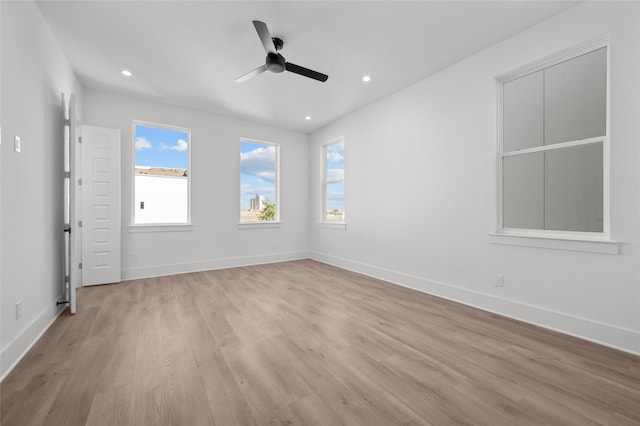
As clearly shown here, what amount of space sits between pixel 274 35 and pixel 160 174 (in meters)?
3.23

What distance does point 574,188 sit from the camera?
2.48 meters

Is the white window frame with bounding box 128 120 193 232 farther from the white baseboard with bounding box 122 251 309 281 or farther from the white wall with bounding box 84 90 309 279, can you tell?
the white baseboard with bounding box 122 251 309 281

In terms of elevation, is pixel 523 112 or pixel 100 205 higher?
pixel 523 112

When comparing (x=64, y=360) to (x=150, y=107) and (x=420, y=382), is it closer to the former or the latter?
(x=420, y=382)

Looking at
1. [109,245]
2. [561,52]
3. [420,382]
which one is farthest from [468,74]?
[109,245]

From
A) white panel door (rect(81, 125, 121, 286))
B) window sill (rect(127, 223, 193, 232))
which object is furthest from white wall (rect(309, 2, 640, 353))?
white panel door (rect(81, 125, 121, 286))

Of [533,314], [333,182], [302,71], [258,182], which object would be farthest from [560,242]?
[258,182]

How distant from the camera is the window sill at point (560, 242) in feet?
7.18

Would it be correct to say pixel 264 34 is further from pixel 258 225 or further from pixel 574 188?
pixel 258 225

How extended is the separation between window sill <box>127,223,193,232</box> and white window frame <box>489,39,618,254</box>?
4.67 metres

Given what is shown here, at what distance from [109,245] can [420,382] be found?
4.46 meters

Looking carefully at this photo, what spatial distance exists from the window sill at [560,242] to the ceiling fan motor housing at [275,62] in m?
2.88

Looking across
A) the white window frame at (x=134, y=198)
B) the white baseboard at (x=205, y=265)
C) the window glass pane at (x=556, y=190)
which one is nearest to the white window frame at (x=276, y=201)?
the white baseboard at (x=205, y=265)

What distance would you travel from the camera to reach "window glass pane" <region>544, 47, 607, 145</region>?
92.0 inches
